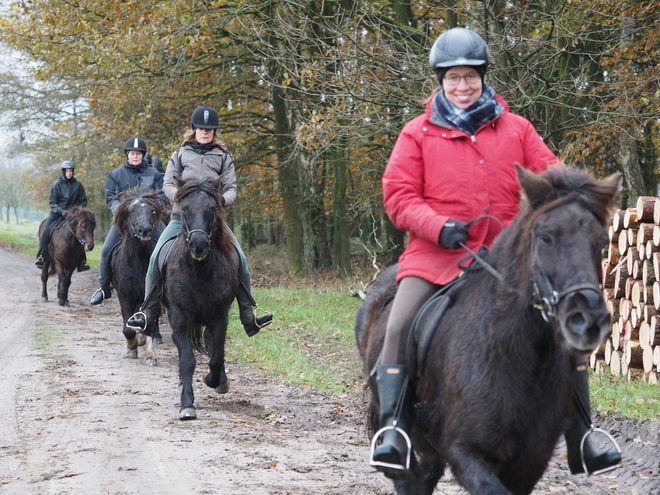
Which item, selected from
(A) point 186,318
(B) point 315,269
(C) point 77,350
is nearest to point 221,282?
(A) point 186,318

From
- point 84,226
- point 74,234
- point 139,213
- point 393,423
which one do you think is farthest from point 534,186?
point 74,234

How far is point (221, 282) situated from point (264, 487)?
3.44m

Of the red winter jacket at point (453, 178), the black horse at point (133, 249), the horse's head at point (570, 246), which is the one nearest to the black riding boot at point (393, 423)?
the red winter jacket at point (453, 178)

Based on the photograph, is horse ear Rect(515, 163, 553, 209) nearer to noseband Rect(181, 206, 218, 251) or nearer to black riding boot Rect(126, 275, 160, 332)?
noseband Rect(181, 206, 218, 251)

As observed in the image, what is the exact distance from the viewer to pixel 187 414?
326 inches

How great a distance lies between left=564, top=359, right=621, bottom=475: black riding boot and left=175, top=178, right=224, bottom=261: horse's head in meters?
5.12

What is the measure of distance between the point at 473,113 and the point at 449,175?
348mm

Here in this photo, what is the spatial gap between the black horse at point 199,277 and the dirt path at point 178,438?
610 mm

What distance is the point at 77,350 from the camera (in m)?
12.9

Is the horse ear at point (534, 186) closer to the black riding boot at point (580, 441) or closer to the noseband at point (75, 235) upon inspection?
the black riding boot at point (580, 441)

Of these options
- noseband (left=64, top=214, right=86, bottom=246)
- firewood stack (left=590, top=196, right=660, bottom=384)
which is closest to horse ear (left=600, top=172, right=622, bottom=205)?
firewood stack (left=590, top=196, right=660, bottom=384)

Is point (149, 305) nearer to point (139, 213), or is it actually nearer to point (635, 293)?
point (139, 213)

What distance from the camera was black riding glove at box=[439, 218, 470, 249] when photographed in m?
4.12

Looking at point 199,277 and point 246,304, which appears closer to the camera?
point 199,277
